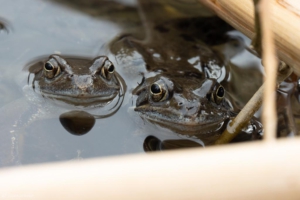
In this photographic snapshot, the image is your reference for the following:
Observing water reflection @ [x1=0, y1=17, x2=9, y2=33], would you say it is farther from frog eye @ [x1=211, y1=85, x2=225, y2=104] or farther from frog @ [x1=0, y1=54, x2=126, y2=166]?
frog eye @ [x1=211, y1=85, x2=225, y2=104]

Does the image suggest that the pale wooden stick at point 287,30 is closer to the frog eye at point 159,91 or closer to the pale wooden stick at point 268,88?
the pale wooden stick at point 268,88

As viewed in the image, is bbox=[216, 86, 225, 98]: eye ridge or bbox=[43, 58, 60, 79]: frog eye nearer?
bbox=[216, 86, 225, 98]: eye ridge

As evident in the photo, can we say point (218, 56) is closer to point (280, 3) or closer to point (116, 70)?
point (116, 70)

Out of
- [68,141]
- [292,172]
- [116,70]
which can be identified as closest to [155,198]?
[292,172]

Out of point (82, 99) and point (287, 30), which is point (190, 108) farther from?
point (287, 30)

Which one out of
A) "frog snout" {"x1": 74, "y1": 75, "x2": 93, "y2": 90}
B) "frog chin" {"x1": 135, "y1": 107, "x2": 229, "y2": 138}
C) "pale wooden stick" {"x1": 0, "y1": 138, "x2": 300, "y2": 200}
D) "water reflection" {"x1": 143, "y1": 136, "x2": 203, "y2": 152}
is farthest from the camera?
"frog snout" {"x1": 74, "y1": 75, "x2": 93, "y2": 90}

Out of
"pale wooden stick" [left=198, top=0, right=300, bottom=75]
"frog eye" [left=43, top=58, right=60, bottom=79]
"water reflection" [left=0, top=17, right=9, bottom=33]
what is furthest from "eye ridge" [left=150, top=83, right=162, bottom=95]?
"water reflection" [left=0, top=17, right=9, bottom=33]

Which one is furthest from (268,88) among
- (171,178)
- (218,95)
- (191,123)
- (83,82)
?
(83,82)
